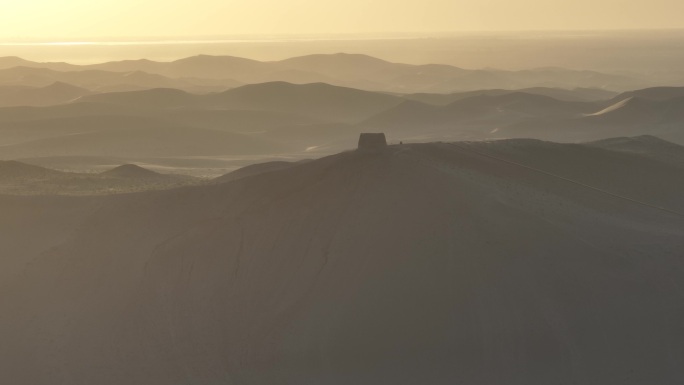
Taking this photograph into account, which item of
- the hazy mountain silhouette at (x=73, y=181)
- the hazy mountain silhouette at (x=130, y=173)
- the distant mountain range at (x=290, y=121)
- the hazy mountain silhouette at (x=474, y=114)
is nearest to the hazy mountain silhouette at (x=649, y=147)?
the hazy mountain silhouette at (x=73, y=181)

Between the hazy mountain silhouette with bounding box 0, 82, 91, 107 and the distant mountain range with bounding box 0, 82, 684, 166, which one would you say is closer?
the distant mountain range with bounding box 0, 82, 684, 166

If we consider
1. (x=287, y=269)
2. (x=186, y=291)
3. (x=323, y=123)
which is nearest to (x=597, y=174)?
(x=287, y=269)

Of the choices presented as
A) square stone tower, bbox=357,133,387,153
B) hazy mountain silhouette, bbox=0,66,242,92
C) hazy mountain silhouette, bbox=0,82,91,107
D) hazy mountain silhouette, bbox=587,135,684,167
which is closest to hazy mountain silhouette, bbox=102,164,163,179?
square stone tower, bbox=357,133,387,153

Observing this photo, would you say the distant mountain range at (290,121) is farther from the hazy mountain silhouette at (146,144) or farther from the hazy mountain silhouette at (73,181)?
the hazy mountain silhouette at (73,181)

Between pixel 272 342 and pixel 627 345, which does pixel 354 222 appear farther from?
pixel 627 345

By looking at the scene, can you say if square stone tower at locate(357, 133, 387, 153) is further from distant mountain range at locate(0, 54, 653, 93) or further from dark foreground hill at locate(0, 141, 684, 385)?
distant mountain range at locate(0, 54, 653, 93)

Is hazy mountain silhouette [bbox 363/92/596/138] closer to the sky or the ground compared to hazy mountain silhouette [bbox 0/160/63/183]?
closer to the sky

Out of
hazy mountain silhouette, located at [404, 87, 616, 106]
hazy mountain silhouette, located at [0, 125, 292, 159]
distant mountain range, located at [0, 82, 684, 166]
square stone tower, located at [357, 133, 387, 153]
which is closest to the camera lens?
square stone tower, located at [357, 133, 387, 153]
